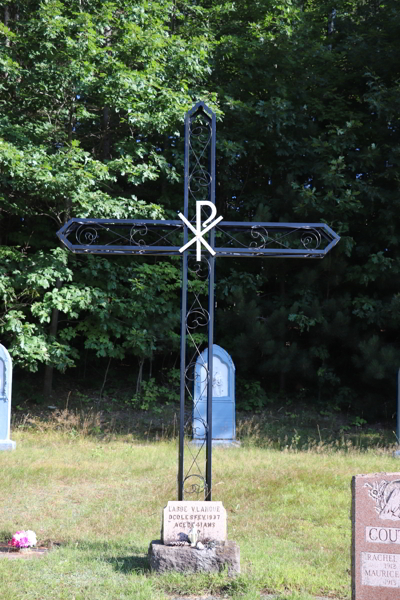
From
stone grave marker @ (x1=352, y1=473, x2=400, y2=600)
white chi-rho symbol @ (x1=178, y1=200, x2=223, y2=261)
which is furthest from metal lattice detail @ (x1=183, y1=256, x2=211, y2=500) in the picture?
stone grave marker @ (x1=352, y1=473, x2=400, y2=600)

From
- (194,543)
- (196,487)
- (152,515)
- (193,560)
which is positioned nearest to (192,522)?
(194,543)

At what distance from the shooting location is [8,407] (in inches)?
366

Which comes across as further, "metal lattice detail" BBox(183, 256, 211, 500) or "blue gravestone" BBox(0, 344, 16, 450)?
"blue gravestone" BBox(0, 344, 16, 450)

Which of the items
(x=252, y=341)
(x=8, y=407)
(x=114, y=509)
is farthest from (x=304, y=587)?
(x=252, y=341)

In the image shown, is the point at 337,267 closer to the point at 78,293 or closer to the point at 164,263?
the point at 164,263

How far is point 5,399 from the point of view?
368 inches

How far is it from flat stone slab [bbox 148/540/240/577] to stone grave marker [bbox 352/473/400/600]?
867 millimetres

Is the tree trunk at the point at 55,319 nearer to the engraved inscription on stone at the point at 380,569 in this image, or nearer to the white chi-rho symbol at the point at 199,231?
the white chi-rho symbol at the point at 199,231

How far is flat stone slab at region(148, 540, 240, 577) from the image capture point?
13.1 feet

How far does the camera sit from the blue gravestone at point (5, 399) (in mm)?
9133

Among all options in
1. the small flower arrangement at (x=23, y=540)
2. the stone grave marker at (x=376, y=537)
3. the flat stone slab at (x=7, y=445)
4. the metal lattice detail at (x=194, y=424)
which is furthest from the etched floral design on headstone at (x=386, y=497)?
the flat stone slab at (x=7, y=445)

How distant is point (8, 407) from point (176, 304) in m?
5.18

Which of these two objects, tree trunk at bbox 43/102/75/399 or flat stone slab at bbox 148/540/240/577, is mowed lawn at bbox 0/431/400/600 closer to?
flat stone slab at bbox 148/540/240/577

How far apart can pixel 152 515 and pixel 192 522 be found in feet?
5.09
